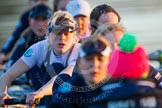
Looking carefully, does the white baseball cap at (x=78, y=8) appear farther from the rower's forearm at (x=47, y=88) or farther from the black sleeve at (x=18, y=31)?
the black sleeve at (x=18, y=31)

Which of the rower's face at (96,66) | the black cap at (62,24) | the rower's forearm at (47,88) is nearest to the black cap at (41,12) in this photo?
the black cap at (62,24)

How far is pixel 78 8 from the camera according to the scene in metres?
7.90

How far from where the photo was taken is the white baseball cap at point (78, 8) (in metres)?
7.79

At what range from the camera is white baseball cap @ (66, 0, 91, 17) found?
7789mm

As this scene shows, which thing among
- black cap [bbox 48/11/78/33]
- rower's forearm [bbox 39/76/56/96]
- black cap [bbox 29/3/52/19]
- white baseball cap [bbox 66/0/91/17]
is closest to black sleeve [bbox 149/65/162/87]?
rower's forearm [bbox 39/76/56/96]

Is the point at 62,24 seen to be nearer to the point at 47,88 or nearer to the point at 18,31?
the point at 47,88

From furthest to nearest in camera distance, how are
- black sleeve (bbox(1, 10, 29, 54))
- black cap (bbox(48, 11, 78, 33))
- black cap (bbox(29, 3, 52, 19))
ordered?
black sleeve (bbox(1, 10, 29, 54))
black cap (bbox(29, 3, 52, 19))
black cap (bbox(48, 11, 78, 33))

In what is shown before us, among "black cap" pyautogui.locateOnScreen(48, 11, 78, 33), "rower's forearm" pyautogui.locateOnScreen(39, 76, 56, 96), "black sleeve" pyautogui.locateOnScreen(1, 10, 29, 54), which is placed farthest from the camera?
"black sleeve" pyautogui.locateOnScreen(1, 10, 29, 54)

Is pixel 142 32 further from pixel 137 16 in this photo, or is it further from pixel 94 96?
pixel 94 96

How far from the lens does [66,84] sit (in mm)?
5145

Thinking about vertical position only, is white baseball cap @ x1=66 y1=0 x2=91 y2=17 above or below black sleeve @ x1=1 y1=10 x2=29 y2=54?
above

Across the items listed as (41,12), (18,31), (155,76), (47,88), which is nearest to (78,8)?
(41,12)

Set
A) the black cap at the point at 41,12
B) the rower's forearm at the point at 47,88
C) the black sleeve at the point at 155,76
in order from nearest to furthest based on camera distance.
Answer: the black sleeve at the point at 155,76 < the rower's forearm at the point at 47,88 < the black cap at the point at 41,12

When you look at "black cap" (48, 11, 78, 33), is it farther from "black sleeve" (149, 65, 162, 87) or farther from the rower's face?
the rower's face
